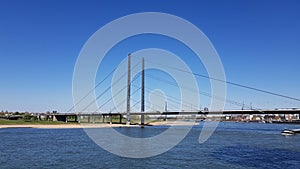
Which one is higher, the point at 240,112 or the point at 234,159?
the point at 240,112

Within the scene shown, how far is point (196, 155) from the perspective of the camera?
117ft

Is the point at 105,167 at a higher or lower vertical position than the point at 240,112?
lower

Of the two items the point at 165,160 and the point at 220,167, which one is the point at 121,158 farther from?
the point at 220,167

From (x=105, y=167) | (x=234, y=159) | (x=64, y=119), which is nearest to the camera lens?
(x=105, y=167)

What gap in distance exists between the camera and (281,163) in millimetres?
31234

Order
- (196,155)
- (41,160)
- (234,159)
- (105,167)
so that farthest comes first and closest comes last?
1. (196,155)
2. (234,159)
3. (41,160)
4. (105,167)

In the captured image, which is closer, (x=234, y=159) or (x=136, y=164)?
(x=136, y=164)

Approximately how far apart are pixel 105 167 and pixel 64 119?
146969mm

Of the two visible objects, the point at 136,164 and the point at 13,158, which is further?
the point at 13,158

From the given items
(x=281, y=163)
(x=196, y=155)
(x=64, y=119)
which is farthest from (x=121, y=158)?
(x=64, y=119)

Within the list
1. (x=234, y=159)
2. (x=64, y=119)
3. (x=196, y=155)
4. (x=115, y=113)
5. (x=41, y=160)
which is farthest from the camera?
(x=64, y=119)

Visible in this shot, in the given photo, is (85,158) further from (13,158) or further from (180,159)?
(180,159)

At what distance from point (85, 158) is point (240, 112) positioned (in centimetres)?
8628

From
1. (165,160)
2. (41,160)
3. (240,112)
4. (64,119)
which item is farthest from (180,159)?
(64,119)
